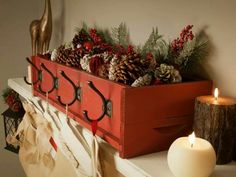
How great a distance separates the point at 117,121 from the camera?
0.56 meters

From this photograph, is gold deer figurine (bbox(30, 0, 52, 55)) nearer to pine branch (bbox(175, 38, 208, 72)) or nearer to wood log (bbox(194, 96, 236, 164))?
pine branch (bbox(175, 38, 208, 72))

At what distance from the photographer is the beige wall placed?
591 millimetres

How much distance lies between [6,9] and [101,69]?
106 cm

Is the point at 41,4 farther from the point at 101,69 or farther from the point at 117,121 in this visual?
the point at 117,121

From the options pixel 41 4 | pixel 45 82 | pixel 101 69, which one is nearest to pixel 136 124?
pixel 101 69

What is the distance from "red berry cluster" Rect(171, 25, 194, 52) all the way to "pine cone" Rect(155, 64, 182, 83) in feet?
0.26

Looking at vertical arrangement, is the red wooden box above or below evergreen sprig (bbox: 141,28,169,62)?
below

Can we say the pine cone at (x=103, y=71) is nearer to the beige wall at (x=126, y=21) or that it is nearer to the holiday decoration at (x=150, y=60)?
the holiday decoration at (x=150, y=60)

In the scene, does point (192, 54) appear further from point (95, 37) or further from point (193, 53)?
point (95, 37)

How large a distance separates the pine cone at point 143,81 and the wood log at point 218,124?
10cm

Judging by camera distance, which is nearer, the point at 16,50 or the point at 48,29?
the point at 48,29

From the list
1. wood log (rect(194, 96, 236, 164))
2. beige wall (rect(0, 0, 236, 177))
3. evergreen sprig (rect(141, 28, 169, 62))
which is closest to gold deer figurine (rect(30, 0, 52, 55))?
beige wall (rect(0, 0, 236, 177))

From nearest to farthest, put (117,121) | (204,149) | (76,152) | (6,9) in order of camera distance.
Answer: (204,149) → (117,121) → (76,152) → (6,9)

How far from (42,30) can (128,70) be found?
76 centimetres
